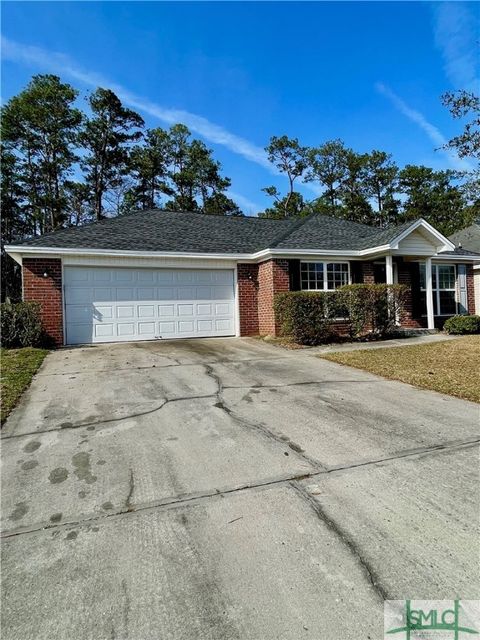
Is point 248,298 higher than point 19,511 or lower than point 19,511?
higher

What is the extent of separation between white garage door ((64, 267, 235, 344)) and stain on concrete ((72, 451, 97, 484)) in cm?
819

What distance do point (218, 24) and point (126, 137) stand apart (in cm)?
2713

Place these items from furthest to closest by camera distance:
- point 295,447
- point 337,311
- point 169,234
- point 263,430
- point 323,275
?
1. point 169,234
2. point 323,275
3. point 337,311
4. point 263,430
5. point 295,447

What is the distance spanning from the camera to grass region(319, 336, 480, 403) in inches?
224

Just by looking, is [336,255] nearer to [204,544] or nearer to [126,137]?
[204,544]

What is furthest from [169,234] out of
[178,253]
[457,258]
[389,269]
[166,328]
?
[457,258]

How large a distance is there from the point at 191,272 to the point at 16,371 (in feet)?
21.1

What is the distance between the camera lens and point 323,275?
1266cm

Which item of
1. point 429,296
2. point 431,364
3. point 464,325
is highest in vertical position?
point 429,296

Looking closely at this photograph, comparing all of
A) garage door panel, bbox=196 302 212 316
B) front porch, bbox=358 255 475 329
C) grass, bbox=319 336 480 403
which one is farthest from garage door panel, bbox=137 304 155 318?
front porch, bbox=358 255 475 329

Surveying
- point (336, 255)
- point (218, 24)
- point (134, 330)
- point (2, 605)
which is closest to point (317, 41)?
point (218, 24)

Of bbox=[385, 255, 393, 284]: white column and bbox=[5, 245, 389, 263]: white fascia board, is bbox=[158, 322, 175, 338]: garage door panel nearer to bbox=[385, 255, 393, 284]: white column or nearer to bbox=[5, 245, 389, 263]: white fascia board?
bbox=[5, 245, 389, 263]: white fascia board

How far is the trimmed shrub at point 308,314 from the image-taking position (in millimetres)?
10195

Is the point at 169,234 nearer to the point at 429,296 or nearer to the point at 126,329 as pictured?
the point at 126,329
